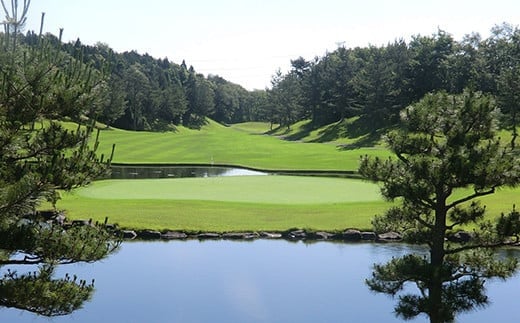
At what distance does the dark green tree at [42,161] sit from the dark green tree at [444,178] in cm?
607

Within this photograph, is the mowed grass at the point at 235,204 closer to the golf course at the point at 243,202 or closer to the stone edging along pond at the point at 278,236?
the golf course at the point at 243,202

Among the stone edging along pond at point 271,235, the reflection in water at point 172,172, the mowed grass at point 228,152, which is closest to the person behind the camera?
the stone edging along pond at point 271,235

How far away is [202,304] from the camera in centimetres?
1498

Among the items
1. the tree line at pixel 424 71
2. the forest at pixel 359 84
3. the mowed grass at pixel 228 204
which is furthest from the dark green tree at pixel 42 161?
the tree line at pixel 424 71

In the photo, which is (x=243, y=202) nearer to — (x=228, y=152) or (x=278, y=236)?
(x=278, y=236)

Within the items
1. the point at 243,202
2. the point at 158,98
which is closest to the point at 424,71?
the point at 243,202

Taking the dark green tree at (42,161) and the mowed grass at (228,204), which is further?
the mowed grass at (228,204)

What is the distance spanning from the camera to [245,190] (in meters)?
33.3

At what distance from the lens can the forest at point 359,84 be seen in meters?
74.3

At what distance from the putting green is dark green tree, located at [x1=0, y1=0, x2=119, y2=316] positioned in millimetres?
19914

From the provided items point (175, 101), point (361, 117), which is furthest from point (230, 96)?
point (361, 117)

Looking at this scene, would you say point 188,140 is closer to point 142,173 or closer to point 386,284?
point 142,173

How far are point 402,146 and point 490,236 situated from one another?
2749mm

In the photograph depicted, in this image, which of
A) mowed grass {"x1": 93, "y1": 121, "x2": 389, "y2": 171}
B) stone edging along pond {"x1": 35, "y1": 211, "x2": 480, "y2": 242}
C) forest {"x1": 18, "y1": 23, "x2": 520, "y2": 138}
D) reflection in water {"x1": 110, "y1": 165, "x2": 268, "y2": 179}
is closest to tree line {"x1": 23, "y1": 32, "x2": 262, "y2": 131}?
forest {"x1": 18, "y1": 23, "x2": 520, "y2": 138}
